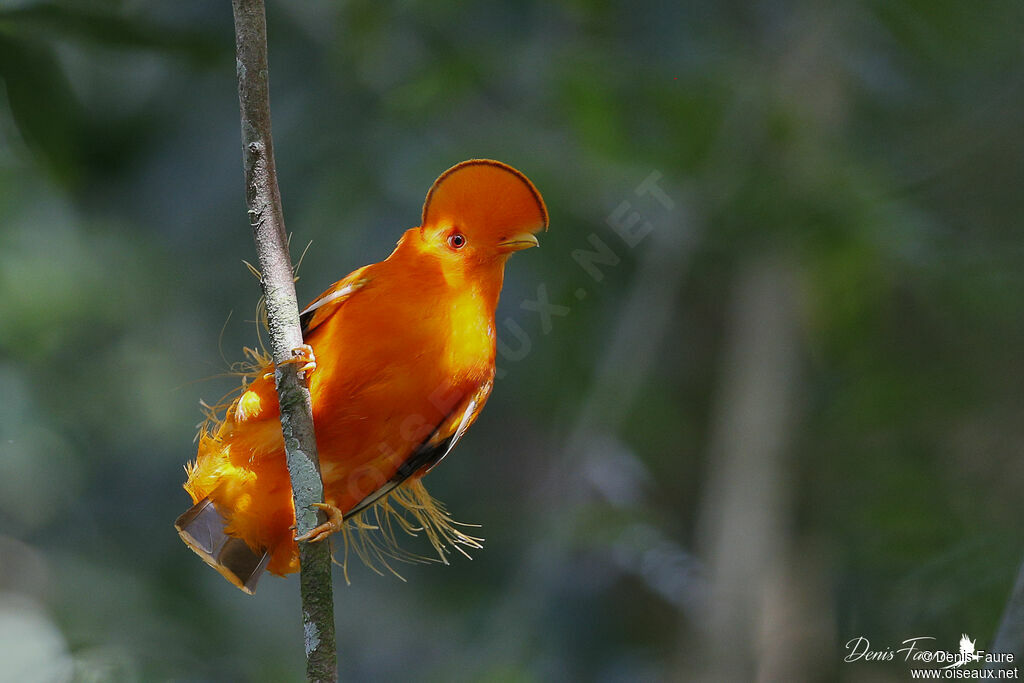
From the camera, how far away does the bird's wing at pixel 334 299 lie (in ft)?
6.23

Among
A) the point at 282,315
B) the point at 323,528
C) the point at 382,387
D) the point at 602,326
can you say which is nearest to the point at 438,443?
the point at 382,387

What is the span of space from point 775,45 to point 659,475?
293 cm

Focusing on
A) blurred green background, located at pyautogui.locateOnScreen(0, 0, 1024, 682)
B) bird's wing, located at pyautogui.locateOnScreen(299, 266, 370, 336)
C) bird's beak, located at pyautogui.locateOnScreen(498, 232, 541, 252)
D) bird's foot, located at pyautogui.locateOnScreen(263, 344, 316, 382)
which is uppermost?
blurred green background, located at pyautogui.locateOnScreen(0, 0, 1024, 682)

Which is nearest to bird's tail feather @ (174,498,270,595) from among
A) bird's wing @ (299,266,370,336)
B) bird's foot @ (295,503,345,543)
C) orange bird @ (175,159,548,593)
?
orange bird @ (175,159,548,593)

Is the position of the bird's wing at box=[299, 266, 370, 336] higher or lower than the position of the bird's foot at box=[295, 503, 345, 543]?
higher

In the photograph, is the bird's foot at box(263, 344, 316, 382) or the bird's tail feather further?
the bird's tail feather

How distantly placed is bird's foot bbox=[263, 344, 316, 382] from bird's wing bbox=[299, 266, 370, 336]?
128 millimetres

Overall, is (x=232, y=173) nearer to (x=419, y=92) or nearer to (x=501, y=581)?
(x=419, y=92)

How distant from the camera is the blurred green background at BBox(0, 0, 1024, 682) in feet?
14.3

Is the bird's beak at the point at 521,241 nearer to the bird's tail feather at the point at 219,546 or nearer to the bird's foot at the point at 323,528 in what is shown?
the bird's foot at the point at 323,528

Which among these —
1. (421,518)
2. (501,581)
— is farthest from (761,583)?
(421,518)

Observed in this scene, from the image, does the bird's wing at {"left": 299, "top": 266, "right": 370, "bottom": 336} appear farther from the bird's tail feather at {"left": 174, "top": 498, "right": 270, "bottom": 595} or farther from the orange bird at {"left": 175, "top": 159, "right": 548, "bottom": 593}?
the bird's tail feather at {"left": 174, "top": 498, "right": 270, "bottom": 595}

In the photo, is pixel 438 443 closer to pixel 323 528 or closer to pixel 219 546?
pixel 323 528

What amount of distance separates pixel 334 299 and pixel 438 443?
0.36m
